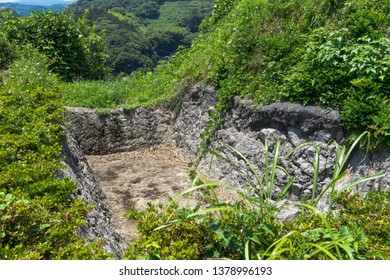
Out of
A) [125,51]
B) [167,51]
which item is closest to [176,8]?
[167,51]

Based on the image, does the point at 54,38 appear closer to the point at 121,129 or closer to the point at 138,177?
the point at 121,129

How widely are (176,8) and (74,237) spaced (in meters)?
118

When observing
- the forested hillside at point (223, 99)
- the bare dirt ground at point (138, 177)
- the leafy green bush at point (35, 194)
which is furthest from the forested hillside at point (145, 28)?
the leafy green bush at point (35, 194)

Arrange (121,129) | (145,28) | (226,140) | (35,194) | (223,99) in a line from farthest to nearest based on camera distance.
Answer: (145,28) < (121,129) < (223,99) < (226,140) < (35,194)

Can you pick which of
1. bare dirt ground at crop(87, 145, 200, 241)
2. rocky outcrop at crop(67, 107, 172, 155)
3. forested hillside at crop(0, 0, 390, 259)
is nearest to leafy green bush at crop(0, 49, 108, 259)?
forested hillside at crop(0, 0, 390, 259)

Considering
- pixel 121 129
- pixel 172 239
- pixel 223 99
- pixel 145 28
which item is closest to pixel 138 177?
pixel 121 129

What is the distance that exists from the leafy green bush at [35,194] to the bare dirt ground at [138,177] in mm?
2032

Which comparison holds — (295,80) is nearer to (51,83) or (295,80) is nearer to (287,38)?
(287,38)

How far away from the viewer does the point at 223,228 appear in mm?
2662

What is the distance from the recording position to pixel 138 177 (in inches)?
310

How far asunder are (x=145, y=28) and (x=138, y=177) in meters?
92.0

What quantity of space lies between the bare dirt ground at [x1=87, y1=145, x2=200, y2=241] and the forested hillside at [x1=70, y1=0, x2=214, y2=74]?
3223 centimetres

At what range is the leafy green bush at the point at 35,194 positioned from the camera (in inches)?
106

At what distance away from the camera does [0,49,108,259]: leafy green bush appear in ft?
8.84
